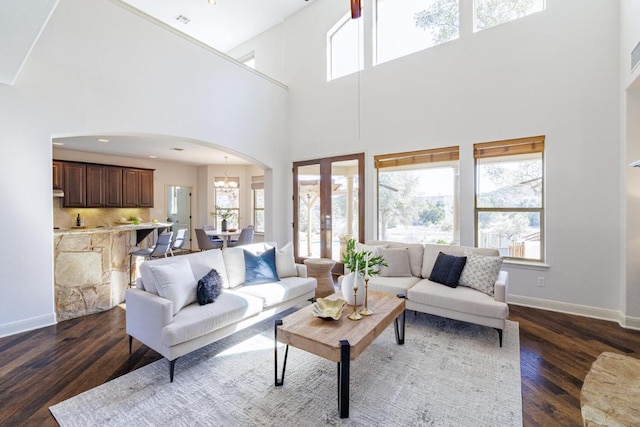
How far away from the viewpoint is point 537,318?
3.54 meters

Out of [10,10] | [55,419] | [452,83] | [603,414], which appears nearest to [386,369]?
[603,414]

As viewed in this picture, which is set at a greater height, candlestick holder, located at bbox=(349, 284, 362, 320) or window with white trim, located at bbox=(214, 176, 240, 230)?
window with white trim, located at bbox=(214, 176, 240, 230)

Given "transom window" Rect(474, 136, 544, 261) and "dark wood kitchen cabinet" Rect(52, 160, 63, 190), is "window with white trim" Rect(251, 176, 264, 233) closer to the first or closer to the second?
"dark wood kitchen cabinet" Rect(52, 160, 63, 190)

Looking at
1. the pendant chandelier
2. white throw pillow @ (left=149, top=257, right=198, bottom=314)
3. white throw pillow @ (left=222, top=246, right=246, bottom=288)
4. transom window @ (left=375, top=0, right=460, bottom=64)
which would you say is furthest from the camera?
the pendant chandelier

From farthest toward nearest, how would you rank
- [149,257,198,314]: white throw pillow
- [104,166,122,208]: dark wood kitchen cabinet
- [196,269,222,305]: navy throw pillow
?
[104,166,122,208]: dark wood kitchen cabinet
[196,269,222,305]: navy throw pillow
[149,257,198,314]: white throw pillow

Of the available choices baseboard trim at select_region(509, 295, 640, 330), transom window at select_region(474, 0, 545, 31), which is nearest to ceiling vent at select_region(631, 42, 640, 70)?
transom window at select_region(474, 0, 545, 31)

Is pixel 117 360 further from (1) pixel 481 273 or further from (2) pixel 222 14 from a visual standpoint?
(2) pixel 222 14

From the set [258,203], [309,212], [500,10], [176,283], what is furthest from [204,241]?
[500,10]

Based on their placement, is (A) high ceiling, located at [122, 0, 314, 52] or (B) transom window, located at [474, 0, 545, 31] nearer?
(B) transom window, located at [474, 0, 545, 31]

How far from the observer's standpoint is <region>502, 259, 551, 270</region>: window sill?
3861mm

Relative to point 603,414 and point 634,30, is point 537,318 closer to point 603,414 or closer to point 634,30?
point 603,414

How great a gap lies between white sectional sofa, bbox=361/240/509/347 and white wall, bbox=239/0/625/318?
0.97 m

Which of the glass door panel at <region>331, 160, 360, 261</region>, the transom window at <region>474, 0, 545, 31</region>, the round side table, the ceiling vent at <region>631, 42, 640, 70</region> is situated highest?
the transom window at <region>474, 0, 545, 31</region>

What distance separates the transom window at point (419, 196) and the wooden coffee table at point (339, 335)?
8.52ft
